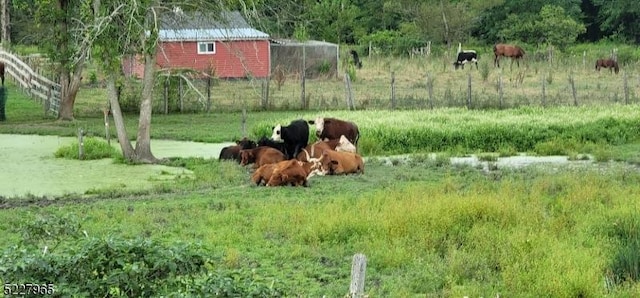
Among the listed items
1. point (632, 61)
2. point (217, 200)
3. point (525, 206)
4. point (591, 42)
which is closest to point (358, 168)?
point (217, 200)

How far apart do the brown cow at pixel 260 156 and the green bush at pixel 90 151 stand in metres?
3.52

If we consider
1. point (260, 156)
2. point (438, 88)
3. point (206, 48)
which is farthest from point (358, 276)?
point (206, 48)

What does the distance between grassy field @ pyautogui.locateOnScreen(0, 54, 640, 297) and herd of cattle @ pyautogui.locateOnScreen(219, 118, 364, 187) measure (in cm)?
33

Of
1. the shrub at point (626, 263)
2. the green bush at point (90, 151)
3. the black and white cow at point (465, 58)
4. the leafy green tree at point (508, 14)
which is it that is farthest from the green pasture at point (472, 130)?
the leafy green tree at point (508, 14)

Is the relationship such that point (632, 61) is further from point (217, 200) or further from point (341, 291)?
point (341, 291)

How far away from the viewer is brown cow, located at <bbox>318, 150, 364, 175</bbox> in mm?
17812

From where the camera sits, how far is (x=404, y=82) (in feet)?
131

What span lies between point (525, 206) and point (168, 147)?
1191cm

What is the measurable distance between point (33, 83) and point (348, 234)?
25.9 m

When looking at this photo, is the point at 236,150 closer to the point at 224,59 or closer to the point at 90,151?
the point at 90,151

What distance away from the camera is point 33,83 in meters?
35.3

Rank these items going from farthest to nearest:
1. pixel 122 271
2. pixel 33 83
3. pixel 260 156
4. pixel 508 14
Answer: pixel 508 14 < pixel 33 83 < pixel 260 156 < pixel 122 271

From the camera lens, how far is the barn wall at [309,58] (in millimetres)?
44719

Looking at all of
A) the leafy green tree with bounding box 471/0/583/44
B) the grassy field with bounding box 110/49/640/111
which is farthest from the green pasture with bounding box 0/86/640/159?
the leafy green tree with bounding box 471/0/583/44
